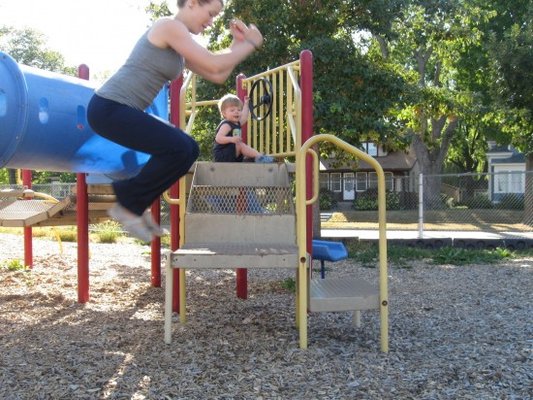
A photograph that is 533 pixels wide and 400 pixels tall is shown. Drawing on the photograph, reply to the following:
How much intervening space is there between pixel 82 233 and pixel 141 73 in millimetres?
2862

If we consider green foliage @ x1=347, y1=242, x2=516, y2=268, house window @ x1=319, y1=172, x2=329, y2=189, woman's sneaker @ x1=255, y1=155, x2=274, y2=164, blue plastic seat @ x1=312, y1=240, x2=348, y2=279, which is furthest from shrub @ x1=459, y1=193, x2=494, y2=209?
woman's sneaker @ x1=255, y1=155, x2=274, y2=164

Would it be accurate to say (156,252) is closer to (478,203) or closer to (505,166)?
(478,203)

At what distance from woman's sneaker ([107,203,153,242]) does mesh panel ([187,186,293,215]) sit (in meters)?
1.19

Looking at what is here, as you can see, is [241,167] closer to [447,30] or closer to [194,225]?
[194,225]

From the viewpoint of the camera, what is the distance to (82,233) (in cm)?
548

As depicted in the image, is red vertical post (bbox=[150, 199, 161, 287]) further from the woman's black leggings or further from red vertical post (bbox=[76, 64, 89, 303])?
the woman's black leggings

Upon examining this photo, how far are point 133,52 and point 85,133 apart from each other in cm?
153

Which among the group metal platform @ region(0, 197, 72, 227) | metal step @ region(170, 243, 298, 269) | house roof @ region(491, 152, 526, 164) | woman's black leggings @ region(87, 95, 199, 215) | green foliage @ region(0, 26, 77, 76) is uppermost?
green foliage @ region(0, 26, 77, 76)

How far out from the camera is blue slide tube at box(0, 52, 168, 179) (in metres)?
3.83

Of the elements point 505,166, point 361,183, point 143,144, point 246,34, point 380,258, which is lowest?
point 380,258

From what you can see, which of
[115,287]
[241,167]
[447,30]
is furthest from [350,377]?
[447,30]

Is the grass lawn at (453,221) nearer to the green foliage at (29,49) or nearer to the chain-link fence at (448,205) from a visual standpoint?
the chain-link fence at (448,205)

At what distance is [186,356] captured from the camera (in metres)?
3.52

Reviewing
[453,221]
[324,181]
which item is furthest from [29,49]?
[453,221]
